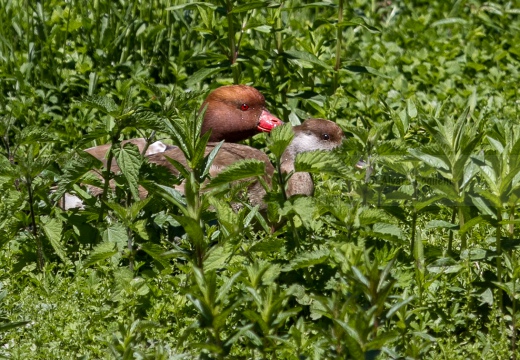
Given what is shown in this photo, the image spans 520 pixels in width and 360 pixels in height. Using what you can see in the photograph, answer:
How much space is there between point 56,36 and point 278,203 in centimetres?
332

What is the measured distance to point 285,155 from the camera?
6.27m

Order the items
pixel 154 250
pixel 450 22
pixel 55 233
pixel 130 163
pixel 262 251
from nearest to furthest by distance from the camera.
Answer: pixel 262 251 < pixel 154 250 < pixel 130 163 < pixel 55 233 < pixel 450 22

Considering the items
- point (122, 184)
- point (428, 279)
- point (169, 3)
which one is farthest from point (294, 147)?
Answer: point (428, 279)

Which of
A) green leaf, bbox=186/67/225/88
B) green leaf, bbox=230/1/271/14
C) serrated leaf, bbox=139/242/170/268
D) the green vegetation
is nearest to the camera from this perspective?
the green vegetation

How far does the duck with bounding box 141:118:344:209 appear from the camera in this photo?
5.31m

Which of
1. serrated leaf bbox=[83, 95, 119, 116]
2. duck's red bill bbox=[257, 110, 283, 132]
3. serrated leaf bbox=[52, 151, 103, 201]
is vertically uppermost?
serrated leaf bbox=[83, 95, 119, 116]

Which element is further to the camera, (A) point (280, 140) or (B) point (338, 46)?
(B) point (338, 46)

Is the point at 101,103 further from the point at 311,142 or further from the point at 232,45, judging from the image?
the point at 311,142

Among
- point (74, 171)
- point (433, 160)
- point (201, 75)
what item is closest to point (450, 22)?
point (201, 75)

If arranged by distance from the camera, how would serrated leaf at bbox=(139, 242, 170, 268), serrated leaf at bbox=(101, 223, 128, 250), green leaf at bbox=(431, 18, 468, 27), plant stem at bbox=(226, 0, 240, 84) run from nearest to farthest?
serrated leaf at bbox=(139, 242, 170, 268), serrated leaf at bbox=(101, 223, 128, 250), plant stem at bbox=(226, 0, 240, 84), green leaf at bbox=(431, 18, 468, 27)

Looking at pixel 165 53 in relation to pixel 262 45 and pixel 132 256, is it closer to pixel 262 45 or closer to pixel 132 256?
pixel 262 45

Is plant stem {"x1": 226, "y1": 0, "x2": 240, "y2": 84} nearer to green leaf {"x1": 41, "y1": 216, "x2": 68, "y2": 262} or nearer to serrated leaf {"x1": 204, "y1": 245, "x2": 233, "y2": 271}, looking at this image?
green leaf {"x1": 41, "y1": 216, "x2": 68, "y2": 262}

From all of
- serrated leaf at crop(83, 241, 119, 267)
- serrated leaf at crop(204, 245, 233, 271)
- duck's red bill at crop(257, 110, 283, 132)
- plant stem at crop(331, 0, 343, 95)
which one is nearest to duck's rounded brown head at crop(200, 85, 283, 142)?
duck's red bill at crop(257, 110, 283, 132)

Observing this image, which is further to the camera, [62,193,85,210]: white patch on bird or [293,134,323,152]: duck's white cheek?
[293,134,323,152]: duck's white cheek
